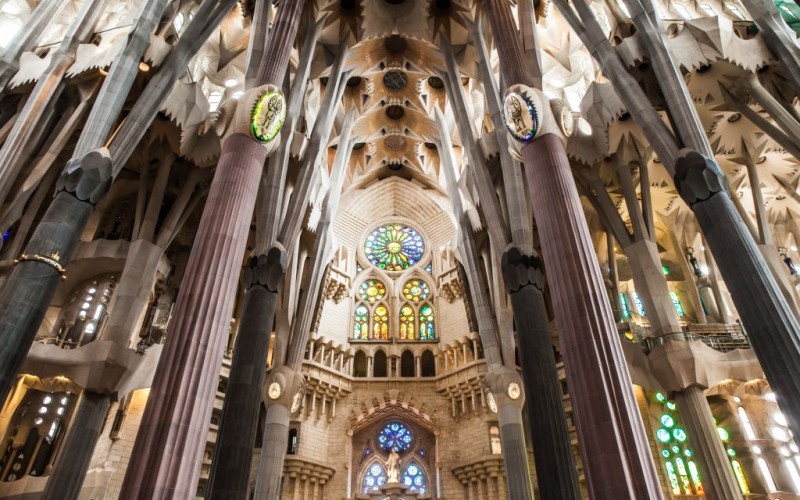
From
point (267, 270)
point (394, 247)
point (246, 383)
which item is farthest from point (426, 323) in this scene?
point (246, 383)

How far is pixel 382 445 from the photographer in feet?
74.0

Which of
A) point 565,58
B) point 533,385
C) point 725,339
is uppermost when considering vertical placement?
point 565,58

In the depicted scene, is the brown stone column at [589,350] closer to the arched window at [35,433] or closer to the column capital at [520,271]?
the column capital at [520,271]

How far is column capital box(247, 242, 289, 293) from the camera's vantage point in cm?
1312

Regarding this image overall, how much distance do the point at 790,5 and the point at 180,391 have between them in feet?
63.7

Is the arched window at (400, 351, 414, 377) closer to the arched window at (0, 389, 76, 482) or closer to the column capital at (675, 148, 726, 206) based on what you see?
the arched window at (0, 389, 76, 482)

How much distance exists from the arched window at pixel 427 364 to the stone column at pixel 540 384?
40.7ft

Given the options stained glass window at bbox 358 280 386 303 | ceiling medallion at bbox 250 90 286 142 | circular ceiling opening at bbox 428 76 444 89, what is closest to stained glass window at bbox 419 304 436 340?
stained glass window at bbox 358 280 386 303

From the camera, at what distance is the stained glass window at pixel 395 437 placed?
2256 cm

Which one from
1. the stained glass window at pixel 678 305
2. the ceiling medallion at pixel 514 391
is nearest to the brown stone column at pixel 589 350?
the ceiling medallion at pixel 514 391

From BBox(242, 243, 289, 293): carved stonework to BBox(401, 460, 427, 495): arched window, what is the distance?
513 inches

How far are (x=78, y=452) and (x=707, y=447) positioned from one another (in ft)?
47.6

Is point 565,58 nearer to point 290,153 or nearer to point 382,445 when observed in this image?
point 290,153

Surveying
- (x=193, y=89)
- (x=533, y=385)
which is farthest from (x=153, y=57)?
(x=533, y=385)
